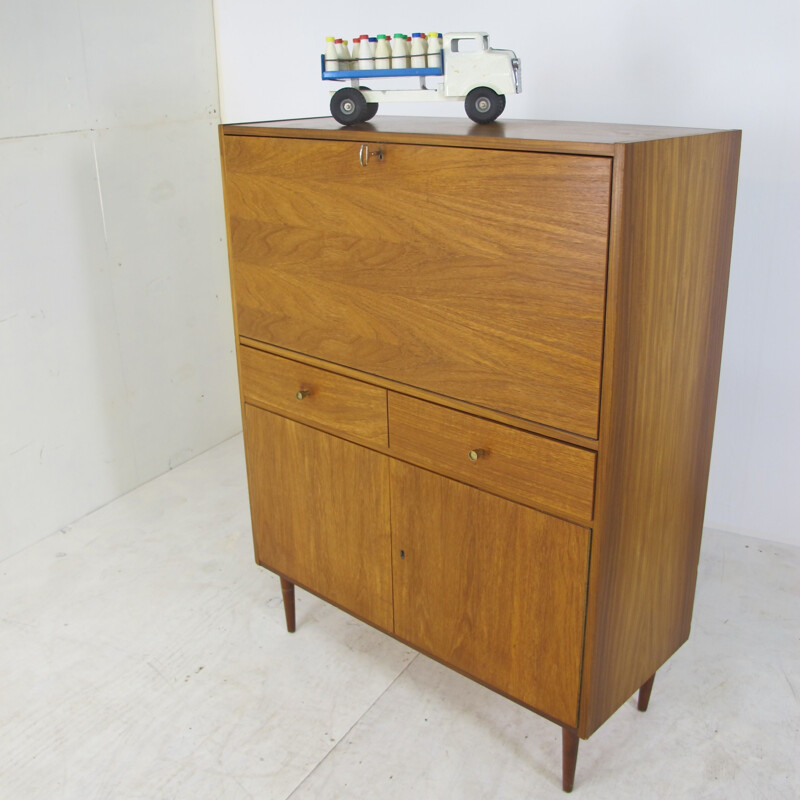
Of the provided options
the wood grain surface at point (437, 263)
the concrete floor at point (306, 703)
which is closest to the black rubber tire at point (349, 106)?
the wood grain surface at point (437, 263)

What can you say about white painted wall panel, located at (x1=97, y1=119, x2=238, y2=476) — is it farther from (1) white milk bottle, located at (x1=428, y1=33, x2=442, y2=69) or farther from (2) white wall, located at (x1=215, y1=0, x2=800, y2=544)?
(1) white milk bottle, located at (x1=428, y1=33, x2=442, y2=69)

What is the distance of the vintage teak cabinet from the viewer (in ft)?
4.33

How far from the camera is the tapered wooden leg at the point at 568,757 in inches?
63.7

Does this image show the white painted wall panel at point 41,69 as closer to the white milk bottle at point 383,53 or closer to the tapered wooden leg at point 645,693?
the white milk bottle at point 383,53

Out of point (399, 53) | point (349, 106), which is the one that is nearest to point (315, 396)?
point (349, 106)

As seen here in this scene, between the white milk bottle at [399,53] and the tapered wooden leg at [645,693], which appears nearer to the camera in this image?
the white milk bottle at [399,53]

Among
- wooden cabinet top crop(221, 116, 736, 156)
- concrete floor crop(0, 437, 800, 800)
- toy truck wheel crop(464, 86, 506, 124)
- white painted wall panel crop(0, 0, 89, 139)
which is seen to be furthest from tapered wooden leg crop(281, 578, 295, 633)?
white painted wall panel crop(0, 0, 89, 139)

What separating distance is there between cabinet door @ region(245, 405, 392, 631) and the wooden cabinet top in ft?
2.03

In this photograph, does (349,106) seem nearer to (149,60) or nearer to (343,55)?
(343,55)

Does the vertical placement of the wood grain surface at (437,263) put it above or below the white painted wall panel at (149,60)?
below

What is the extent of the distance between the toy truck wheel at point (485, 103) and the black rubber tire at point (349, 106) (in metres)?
0.24

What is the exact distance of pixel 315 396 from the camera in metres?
1.81

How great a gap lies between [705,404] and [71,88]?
1.98m

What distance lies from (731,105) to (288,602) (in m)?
1.68
